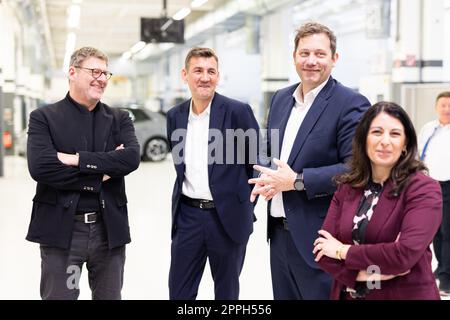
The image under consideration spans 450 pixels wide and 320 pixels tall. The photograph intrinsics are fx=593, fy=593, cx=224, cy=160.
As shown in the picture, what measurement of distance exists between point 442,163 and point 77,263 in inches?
111

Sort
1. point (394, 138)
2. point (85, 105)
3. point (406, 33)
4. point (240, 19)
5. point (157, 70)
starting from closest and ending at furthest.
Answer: point (394, 138) → point (85, 105) → point (406, 33) → point (240, 19) → point (157, 70)

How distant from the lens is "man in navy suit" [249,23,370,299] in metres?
2.20

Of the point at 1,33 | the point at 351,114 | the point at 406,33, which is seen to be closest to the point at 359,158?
the point at 351,114

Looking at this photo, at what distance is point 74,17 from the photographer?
1772cm

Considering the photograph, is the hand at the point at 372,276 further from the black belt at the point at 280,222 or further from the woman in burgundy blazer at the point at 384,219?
the black belt at the point at 280,222

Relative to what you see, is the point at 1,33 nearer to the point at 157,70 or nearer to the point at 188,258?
the point at 188,258

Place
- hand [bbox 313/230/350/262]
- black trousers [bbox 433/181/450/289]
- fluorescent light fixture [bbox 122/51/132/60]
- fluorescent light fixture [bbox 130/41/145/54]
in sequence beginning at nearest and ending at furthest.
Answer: hand [bbox 313/230/350/262] < black trousers [bbox 433/181/450/289] < fluorescent light fixture [bbox 130/41/145/54] < fluorescent light fixture [bbox 122/51/132/60]

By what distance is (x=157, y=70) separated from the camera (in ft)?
112

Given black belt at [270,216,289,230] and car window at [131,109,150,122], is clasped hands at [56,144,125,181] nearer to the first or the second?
black belt at [270,216,289,230]

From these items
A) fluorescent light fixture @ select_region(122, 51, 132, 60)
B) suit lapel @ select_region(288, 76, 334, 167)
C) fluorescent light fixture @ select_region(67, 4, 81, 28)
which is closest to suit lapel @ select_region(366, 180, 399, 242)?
suit lapel @ select_region(288, 76, 334, 167)

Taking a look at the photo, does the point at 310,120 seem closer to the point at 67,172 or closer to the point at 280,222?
the point at 280,222

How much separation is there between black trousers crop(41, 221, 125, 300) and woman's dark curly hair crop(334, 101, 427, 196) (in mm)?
1133

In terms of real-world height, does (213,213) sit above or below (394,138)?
below
